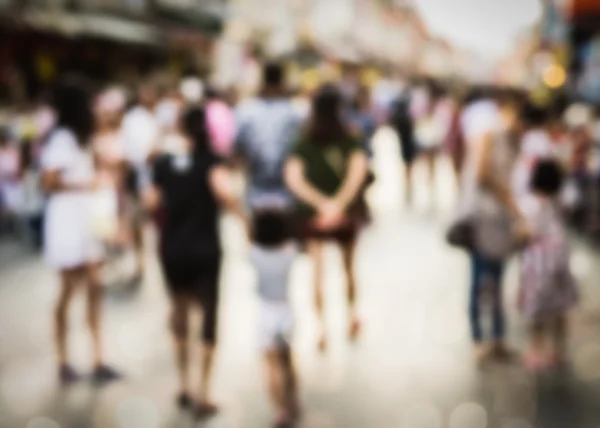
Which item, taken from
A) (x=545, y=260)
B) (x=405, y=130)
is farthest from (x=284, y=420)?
(x=405, y=130)

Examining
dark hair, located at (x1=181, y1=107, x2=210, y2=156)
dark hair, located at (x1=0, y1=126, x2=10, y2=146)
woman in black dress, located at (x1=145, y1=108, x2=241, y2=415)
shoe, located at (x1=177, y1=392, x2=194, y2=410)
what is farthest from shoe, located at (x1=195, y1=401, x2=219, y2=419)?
dark hair, located at (x1=0, y1=126, x2=10, y2=146)

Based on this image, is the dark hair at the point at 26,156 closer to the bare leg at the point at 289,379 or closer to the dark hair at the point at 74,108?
the dark hair at the point at 74,108

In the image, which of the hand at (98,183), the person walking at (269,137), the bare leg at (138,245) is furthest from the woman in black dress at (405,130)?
the hand at (98,183)

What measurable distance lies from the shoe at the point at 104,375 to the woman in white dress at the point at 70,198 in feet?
0.04

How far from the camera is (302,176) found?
6.39 m

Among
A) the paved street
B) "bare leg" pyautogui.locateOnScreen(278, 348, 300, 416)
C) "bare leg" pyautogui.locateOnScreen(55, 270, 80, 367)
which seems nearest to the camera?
"bare leg" pyautogui.locateOnScreen(278, 348, 300, 416)

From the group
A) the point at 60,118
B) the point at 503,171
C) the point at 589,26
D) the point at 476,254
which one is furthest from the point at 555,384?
the point at 589,26

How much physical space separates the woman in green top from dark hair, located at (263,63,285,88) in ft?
1.32

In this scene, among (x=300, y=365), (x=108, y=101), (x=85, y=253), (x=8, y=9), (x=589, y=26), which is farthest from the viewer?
(x=589, y=26)

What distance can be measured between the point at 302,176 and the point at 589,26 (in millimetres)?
14239

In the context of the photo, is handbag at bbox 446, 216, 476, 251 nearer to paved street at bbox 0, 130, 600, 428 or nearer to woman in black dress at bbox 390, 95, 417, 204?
paved street at bbox 0, 130, 600, 428

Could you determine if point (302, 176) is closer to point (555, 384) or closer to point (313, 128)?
point (313, 128)

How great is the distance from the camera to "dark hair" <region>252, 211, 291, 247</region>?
4.80 metres

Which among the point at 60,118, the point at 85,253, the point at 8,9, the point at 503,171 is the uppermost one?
the point at 8,9
